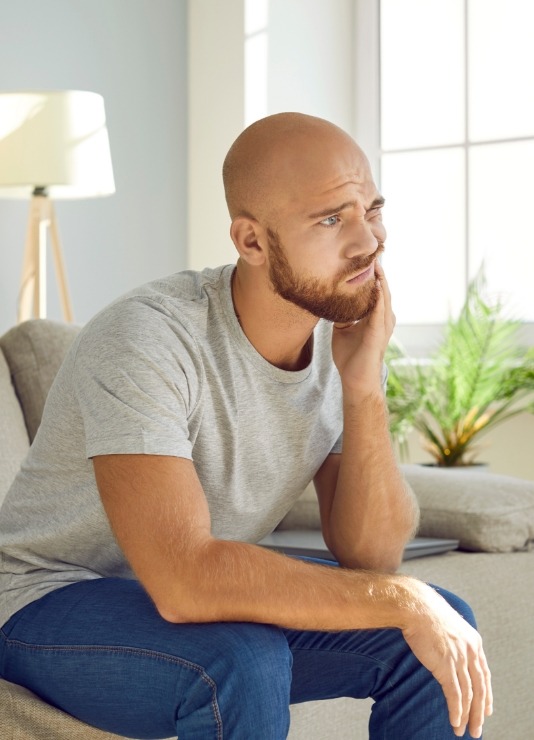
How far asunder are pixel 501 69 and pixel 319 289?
254 cm

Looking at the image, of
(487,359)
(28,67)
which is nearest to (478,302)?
(487,359)

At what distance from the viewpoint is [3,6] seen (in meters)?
3.49

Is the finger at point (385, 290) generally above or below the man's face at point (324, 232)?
below

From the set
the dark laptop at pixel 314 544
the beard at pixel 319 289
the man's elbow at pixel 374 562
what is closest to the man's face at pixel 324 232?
the beard at pixel 319 289

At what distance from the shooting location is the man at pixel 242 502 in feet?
3.95

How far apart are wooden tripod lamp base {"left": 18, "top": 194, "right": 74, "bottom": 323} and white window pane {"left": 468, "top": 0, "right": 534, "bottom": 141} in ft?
4.88

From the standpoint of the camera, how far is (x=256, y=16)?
151 inches

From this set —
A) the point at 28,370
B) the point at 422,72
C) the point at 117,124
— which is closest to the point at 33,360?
the point at 28,370

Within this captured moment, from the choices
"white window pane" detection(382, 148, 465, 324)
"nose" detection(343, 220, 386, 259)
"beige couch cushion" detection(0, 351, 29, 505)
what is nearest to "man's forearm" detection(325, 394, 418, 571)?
"nose" detection(343, 220, 386, 259)

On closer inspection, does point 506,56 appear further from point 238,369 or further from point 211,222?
point 238,369

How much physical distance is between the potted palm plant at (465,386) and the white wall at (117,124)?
104cm

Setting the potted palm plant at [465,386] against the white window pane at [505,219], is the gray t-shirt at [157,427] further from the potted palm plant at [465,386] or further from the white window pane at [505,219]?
the white window pane at [505,219]

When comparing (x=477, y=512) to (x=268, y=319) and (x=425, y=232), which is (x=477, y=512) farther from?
(x=425, y=232)

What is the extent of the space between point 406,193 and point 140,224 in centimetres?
95
